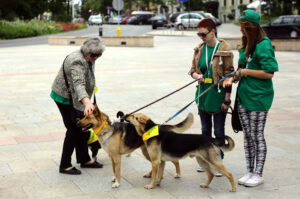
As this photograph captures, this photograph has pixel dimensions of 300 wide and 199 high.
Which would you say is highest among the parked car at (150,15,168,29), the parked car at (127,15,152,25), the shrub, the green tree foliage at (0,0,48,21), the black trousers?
the green tree foliage at (0,0,48,21)

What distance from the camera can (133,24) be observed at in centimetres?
6625

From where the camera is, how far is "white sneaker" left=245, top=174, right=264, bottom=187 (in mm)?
4918

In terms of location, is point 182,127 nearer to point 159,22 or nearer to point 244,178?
point 244,178

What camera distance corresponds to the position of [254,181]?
4.93 m

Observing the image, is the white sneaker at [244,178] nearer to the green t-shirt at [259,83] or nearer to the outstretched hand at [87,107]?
the green t-shirt at [259,83]

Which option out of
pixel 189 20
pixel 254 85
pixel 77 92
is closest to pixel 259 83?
pixel 254 85

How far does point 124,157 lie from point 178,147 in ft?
5.36

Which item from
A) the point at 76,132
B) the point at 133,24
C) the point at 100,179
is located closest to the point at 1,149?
the point at 76,132

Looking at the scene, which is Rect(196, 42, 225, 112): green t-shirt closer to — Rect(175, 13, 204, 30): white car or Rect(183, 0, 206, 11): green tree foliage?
Rect(175, 13, 204, 30): white car

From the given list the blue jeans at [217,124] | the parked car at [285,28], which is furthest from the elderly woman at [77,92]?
the parked car at [285,28]

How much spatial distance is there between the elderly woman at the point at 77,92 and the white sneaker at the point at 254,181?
1869 mm

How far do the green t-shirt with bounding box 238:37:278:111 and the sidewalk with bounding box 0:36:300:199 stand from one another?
926mm

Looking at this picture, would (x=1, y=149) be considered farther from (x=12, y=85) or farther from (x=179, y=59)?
(x=179, y=59)

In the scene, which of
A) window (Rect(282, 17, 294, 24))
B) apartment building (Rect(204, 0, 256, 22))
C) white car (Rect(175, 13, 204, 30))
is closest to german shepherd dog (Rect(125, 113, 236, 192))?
window (Rect(282, 17, 294, 24))
